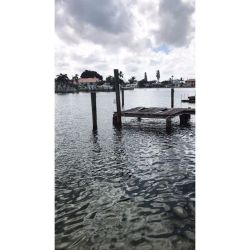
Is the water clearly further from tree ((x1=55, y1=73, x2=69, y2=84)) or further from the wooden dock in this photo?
tree ((x1=55, y1=73, x2=69, y2=84))

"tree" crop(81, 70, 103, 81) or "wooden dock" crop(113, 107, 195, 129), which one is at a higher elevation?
"tree" crop(81, 70, 103, 81)

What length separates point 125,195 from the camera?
6816mm

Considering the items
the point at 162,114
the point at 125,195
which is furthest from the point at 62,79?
the point at 125,195

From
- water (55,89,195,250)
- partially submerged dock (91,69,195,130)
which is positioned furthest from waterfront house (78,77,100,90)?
water (55,89,195,250)

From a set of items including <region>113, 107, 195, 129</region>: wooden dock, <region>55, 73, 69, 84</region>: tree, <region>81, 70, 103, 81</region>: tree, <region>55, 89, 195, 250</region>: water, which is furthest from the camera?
<region>81, 70, 103, 81</region>: tree

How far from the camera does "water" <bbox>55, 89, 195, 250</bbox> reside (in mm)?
4969

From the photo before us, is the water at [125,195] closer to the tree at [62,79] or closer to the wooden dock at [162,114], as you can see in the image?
the wooden dock at [162,114]

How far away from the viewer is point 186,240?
4809 millimetres

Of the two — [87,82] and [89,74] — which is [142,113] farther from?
[89,74]

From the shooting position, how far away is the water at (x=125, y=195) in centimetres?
497

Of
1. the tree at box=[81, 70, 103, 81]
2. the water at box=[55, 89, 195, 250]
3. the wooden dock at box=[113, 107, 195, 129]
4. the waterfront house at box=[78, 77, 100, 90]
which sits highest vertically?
the tree at box=[81, 70, 103, 81]

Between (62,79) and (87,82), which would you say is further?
(87,82)
